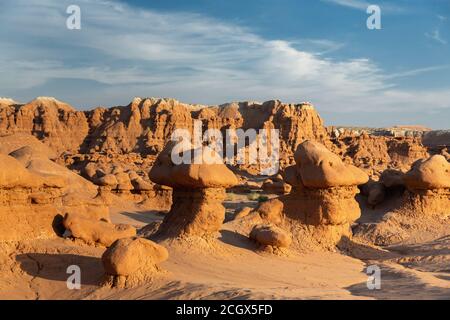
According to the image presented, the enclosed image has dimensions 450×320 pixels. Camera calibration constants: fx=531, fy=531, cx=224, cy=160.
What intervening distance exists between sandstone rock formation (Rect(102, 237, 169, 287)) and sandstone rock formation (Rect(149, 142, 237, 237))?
221 cm

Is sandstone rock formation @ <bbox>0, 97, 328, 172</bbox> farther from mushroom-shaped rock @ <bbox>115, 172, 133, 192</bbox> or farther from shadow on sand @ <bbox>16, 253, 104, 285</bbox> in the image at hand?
shadow on sand @ <bbox>16, 253, 104, 285</bbox>

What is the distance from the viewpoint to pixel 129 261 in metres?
7.96

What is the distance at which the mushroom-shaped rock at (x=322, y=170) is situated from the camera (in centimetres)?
1253

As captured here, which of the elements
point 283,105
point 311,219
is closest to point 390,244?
point 311,219

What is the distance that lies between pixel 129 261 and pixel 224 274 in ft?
6.75

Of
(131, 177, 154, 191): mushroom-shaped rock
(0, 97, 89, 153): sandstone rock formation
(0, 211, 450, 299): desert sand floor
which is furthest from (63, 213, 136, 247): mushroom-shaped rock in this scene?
(0, 97, 89, 153): sandstone rock formation

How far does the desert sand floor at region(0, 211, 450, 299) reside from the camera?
7744 millimetres

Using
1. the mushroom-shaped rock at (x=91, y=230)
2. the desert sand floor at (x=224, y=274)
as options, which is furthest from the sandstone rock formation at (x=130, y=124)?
the mushroom-shaped rock at (x=91, y=230)

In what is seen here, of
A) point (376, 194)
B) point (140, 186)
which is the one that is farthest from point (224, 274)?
point (140, 186)

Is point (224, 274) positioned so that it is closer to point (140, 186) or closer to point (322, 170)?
point (322, 170)

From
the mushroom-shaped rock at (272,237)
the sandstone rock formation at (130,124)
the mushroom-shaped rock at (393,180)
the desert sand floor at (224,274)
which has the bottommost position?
the desert sand floor at (224,274)

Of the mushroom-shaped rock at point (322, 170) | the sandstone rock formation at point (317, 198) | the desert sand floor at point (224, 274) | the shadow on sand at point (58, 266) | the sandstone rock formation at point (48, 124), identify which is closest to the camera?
the desert sand floor at point (224, 274)

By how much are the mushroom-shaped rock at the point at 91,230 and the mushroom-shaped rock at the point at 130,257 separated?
5.44 ft

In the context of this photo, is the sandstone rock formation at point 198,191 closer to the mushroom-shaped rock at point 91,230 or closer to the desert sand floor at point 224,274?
the desert sand floor at point 224,274
